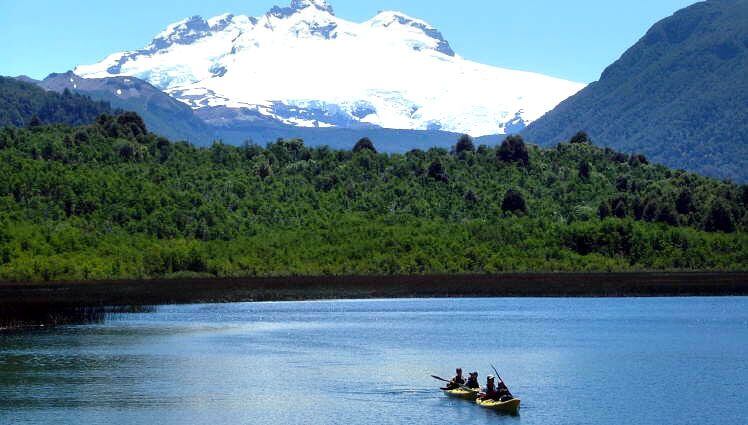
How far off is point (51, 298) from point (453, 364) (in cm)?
6428

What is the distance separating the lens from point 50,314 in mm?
124000

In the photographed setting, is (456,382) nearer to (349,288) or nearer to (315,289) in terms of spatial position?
(315,289)

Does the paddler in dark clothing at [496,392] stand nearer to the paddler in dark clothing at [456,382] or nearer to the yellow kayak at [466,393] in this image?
the yellow kayak at [466,393]

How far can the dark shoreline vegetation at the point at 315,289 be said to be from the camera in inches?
5335

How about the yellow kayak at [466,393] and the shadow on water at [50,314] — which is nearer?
the yellow kayak at [466,393]

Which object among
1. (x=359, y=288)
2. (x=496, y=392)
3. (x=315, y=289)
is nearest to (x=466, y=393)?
(x=496, y=392)

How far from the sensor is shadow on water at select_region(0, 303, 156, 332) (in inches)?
4700

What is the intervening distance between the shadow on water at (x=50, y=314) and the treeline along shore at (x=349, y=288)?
0.59 m

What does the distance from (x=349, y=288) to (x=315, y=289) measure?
508cm

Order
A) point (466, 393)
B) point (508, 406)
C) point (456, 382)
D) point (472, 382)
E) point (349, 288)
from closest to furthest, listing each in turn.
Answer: point (508, 406) → point (466, 393) → point (472, 382) → point (456, 382) → point (349, 288)

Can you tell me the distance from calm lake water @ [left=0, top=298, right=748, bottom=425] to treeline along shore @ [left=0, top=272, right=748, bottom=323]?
43.2ft

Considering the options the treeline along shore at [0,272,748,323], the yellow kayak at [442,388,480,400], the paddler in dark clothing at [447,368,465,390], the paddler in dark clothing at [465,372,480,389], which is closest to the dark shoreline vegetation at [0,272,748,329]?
the treeline along shore at [0,272,748,323]

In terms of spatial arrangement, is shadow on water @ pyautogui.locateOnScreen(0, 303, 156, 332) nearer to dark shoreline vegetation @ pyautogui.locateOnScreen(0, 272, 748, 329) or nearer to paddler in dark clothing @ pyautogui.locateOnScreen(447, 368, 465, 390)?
dark shoreline vegetation @ pyautogui.locateOnScreen(0, 272, 748, 329)

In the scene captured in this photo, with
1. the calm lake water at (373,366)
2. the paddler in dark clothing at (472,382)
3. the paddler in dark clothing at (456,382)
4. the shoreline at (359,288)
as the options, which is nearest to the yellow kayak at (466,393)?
the paddler in dark clothing at (472,382)
